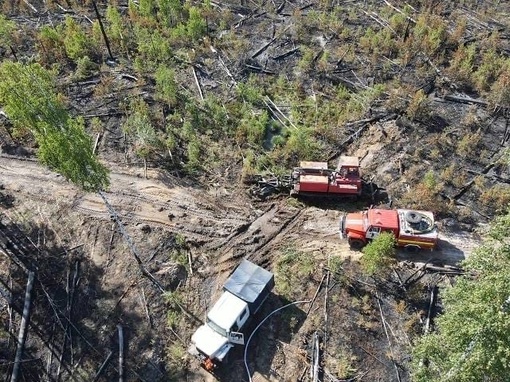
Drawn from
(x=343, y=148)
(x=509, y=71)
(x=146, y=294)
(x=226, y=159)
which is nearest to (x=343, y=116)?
(x=343, y=148)

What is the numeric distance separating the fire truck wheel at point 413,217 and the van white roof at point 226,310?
26.5 feet

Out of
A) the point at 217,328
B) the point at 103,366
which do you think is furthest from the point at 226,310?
the point at 103,366

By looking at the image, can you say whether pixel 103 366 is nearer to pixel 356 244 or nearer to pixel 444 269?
pixel 356 244

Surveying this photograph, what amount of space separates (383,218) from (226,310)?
806 cm

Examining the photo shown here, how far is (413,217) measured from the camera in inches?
758

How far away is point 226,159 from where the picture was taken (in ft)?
80.8

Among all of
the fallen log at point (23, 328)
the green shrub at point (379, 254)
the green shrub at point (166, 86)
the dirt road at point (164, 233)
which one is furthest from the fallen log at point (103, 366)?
the green shrub at point (166, 86)

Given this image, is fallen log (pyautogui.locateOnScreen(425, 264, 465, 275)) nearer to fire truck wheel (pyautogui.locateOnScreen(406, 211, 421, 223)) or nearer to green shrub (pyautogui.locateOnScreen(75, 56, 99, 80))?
fire truck wheel (pyautogui.locateOnScreen(406, 211, 421, 223))

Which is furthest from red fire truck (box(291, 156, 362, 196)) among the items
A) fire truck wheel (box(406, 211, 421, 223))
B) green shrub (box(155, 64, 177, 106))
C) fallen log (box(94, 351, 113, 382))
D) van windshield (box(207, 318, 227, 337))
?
fallen log (box(94, 351, 113, 382))

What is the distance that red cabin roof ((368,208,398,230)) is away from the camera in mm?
19250

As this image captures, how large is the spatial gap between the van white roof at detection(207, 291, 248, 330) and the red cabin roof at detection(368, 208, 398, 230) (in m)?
6.80

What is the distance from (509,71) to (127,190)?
24.3 meters

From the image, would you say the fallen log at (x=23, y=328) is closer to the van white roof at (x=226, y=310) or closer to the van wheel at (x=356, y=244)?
the van white roof at (x=226, y=310)

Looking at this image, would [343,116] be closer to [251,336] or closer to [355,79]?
[355,79]
